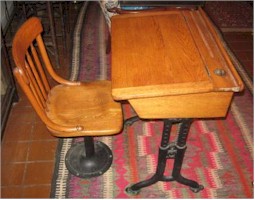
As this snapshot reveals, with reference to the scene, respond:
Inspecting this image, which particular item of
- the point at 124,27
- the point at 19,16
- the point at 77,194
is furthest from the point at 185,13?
the point at 19,16

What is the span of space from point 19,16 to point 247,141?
126 inches

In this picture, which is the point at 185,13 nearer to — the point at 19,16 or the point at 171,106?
the point at 171,106

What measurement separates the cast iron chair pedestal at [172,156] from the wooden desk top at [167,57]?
0.31 m

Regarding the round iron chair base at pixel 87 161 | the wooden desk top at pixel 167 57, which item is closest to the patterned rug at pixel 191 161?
the round iron chair base at pixel 87 161

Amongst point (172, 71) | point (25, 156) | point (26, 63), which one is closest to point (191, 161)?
point (172, 71)

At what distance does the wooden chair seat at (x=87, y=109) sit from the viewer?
64.4 inches

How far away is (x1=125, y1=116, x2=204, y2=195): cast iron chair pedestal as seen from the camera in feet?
5.21

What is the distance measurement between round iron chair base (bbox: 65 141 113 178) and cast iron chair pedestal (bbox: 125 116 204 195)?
0.27m

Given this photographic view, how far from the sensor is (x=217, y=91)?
129cm

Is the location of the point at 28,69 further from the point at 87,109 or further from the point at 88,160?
the point at 88,160

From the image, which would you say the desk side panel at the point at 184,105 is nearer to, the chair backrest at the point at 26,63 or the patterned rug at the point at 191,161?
the chair backrest at the point at 26,63

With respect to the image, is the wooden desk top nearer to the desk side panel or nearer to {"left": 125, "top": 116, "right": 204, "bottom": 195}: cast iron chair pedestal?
the desk side panel

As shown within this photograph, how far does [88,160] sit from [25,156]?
520 millimetres

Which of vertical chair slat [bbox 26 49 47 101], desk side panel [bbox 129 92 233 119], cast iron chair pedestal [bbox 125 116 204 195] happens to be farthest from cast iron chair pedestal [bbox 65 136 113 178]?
desk side panel [bbox 129 92 233 119]
